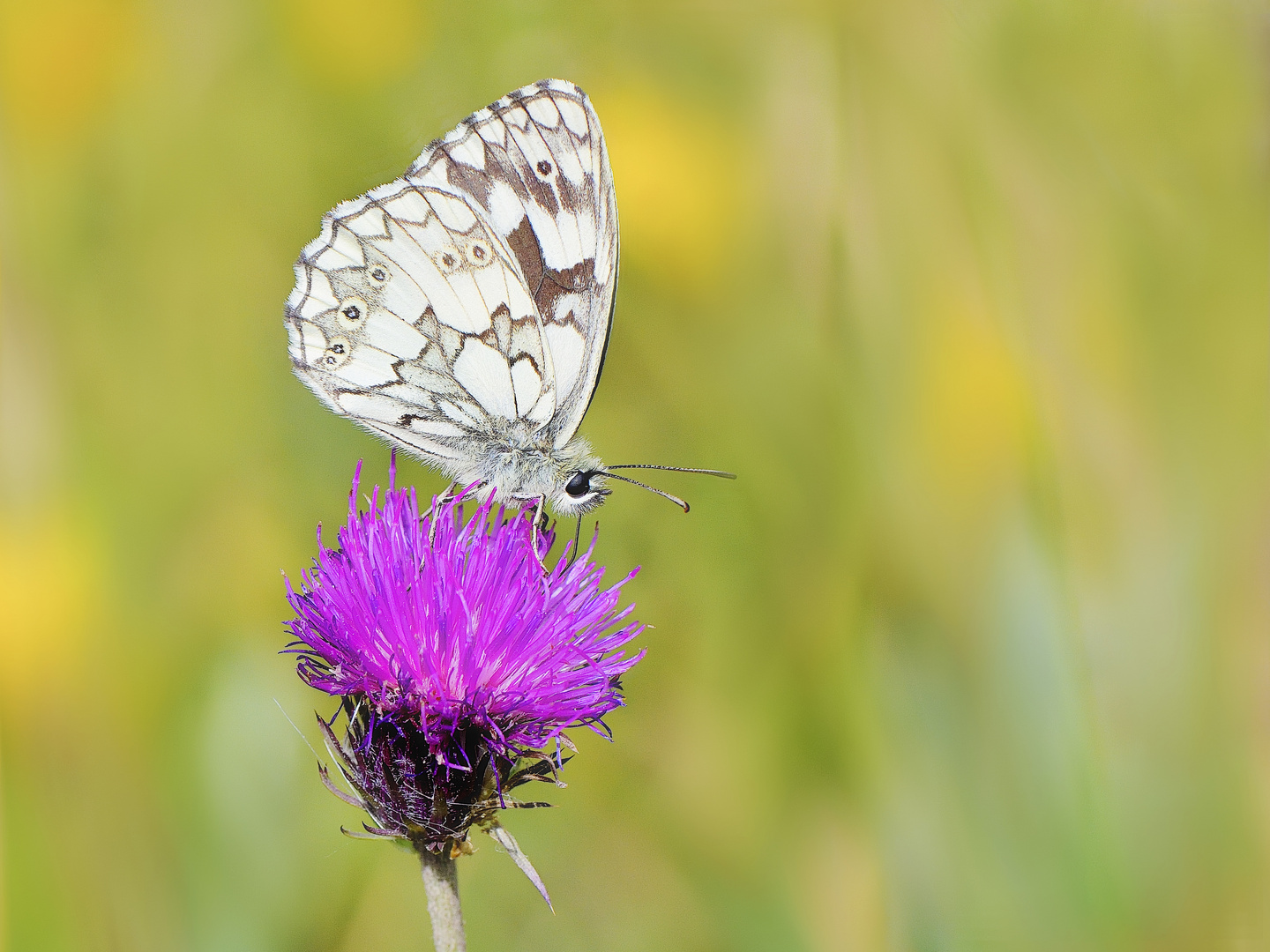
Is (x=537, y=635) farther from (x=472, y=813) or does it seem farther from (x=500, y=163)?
(x=500, y=163)

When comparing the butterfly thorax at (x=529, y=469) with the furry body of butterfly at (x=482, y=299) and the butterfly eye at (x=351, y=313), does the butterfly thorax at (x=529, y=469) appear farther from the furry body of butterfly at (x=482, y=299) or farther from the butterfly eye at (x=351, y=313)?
the butterfly eye at (x=351, y=313)

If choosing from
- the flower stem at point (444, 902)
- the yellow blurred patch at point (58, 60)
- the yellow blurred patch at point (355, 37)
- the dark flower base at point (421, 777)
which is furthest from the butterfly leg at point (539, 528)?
the yellow blurred patch at point (58, 60)

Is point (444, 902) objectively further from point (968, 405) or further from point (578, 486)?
point (968, 405)

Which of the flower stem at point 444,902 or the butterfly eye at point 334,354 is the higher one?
the butterfly eye at point 334,354

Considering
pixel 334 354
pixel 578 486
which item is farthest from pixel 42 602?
pixel 578 486

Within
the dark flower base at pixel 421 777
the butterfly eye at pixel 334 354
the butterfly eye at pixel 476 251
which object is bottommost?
the dark flower base at pixel 421 777

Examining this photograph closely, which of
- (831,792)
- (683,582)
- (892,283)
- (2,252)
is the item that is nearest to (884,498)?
(892,283)
